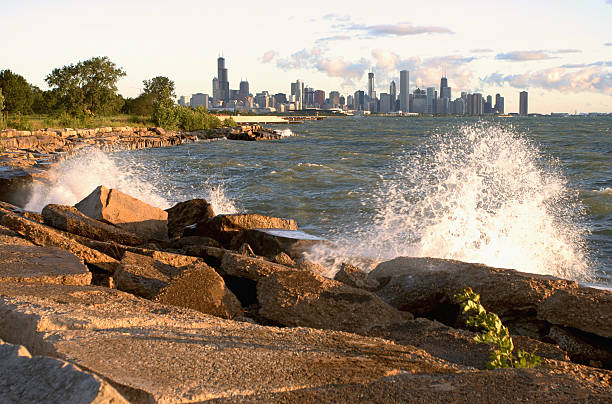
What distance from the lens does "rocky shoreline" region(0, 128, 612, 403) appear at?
6.93 feet

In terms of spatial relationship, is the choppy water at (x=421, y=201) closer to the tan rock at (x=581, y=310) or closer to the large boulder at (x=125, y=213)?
the large boulder at (x=125, y=213)

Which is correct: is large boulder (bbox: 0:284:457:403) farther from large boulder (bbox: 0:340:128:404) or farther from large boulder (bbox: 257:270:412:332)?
large boulder (bbox: 257:270:412:332)

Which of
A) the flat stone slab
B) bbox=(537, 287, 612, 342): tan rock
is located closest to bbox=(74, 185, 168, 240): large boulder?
the flat stone slab

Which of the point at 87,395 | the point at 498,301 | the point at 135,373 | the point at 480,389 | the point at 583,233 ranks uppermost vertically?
the point at 87,395

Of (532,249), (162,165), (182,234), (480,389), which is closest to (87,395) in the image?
(480,389)

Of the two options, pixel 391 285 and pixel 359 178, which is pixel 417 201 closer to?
pixel 359 178

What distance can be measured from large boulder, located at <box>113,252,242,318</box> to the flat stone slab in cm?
35

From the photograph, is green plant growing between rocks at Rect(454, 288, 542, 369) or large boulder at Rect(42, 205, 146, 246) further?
large boulder at Rect(42, 205, 146, 246)

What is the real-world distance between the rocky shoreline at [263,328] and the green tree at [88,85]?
52.5m

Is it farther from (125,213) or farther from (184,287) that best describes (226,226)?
(184,287)

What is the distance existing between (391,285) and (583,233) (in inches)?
283

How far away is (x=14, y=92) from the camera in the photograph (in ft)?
152

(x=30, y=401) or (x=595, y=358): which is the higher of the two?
(x=30, y=401)

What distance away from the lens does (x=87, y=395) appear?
5.44ft
